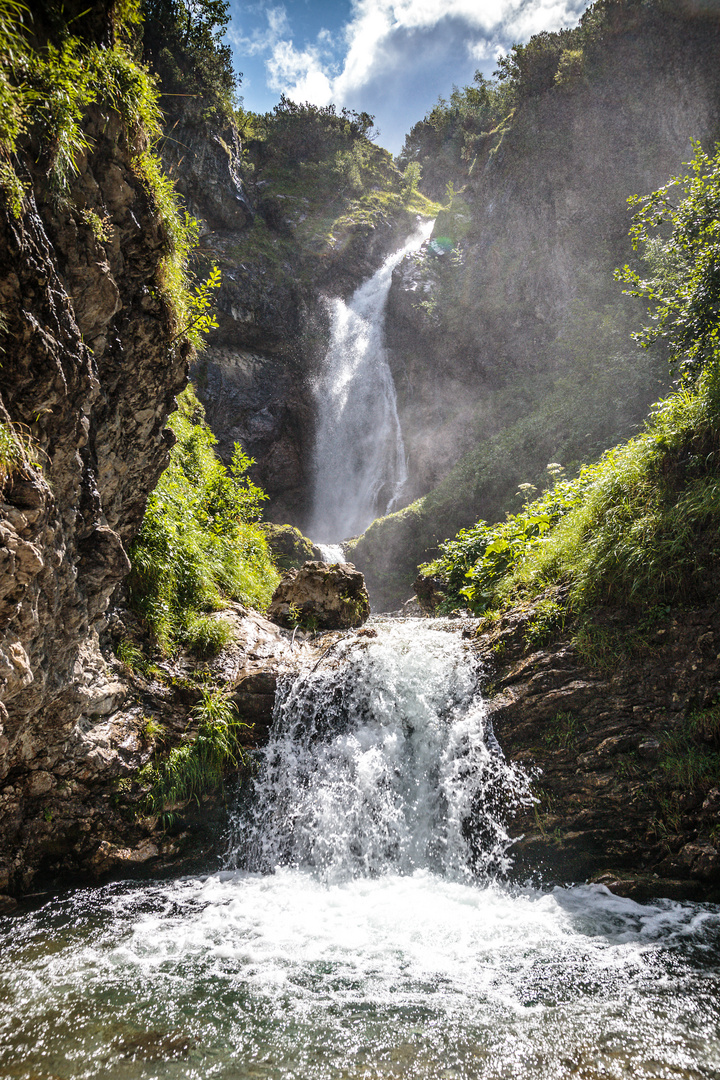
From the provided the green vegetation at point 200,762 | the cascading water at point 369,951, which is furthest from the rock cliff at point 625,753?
the green vegetation at point 200,762

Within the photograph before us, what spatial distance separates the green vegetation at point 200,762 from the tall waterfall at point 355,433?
1539cm

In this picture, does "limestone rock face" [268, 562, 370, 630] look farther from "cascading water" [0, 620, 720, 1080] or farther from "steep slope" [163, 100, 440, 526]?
"steep slope" [163, 100, 440, 526]

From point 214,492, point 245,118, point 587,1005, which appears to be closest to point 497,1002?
point 587,1005

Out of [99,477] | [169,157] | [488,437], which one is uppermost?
[169,157]

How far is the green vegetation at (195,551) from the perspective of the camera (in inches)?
251

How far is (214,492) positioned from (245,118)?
102ft

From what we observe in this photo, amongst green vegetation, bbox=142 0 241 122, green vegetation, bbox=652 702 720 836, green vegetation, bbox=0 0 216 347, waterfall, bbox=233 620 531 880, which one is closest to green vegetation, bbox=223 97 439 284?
green vegetation, bbox=142 0 241 122

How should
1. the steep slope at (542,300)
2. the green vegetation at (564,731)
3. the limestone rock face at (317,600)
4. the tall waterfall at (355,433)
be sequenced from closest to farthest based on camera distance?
1. the green vegetation at (564,731)
2. the limestone rock face at (317,600)
3. the steep slope at (542,300)
4. the tall waterfall at (355,433)

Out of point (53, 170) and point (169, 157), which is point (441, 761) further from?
point (169, 157)

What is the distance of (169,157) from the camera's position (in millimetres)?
19250

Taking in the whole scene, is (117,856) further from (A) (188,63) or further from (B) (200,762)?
Result: (A) (188,63)

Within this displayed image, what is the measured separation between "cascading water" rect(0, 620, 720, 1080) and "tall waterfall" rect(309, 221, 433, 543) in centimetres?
1566

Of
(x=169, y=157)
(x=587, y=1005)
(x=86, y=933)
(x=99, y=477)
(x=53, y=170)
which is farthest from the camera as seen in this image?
(x=169, y=157)

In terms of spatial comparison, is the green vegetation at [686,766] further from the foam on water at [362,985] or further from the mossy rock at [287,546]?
the mossy rock at [287,546]
